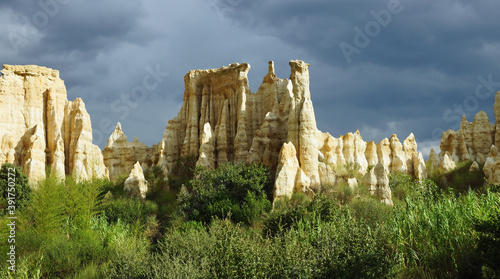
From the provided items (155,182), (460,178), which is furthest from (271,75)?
(460,178)

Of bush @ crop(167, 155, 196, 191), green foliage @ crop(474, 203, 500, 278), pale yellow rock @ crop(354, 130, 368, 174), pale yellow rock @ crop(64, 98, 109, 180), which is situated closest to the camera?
green foliage @ crop(474, 203, 500, 278)

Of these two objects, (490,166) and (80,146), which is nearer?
(490,166)

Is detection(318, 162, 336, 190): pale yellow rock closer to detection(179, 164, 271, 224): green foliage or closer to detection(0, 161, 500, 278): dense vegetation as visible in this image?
detection(0, 161, 500, 278): dense vegetation

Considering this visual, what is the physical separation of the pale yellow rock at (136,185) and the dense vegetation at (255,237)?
1865mm

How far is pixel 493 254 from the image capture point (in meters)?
12.2

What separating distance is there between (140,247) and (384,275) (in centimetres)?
924

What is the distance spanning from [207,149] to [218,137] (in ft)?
5.52

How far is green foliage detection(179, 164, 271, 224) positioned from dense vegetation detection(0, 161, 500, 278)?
0.07 metres

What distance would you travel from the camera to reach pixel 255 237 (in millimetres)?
17672

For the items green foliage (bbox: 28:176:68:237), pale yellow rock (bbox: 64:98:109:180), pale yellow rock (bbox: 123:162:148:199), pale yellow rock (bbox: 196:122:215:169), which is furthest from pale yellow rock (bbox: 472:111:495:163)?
green foliage (bbox: 28:176:68:237)

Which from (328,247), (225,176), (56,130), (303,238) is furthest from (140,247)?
(56,130)

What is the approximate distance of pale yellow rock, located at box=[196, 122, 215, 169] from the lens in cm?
3750

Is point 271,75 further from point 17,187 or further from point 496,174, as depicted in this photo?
point 17,187

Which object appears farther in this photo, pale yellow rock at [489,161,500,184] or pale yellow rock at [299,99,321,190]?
pale yellow rock at [489,161,500,184]
